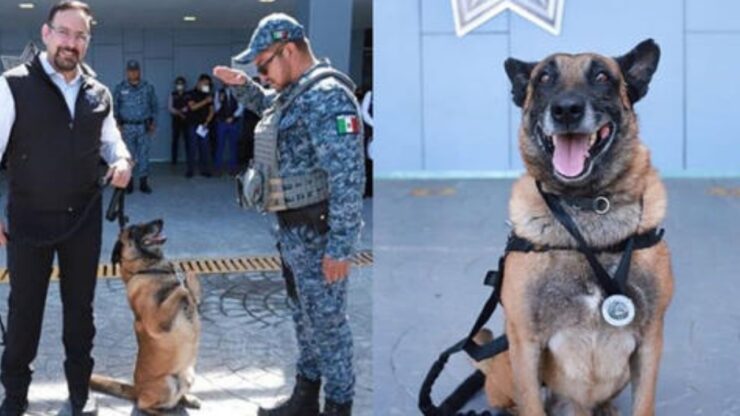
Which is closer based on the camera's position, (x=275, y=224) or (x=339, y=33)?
(x=275, y=224)

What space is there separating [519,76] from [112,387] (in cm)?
250

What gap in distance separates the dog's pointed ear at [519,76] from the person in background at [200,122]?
39.5 feet

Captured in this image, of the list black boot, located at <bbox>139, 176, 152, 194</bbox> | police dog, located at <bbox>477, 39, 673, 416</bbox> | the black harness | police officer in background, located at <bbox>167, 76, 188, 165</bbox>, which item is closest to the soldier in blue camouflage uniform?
black boot, located at <bbox>139, 176, 152, 194</bbox>

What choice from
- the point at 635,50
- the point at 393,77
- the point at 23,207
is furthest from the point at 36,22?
the point at 635,50

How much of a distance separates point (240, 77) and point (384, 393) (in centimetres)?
156

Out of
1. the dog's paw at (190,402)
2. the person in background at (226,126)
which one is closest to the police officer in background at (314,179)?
the dog's paw at (190,402)

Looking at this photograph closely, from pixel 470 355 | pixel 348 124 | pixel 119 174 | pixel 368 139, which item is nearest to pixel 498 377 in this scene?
pixel 470 355

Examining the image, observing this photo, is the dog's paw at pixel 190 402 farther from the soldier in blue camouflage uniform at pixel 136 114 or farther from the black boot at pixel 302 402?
the soldier in blue camouflage uniform at pixel 136 114

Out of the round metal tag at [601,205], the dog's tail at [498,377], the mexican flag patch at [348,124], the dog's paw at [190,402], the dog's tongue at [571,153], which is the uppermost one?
the mexican flag patch at [348,124]

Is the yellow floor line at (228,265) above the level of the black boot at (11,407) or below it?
above

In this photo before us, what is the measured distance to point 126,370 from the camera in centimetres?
467

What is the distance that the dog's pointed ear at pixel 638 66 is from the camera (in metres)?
2.77

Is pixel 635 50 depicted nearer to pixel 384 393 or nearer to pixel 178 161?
pixel 384 393

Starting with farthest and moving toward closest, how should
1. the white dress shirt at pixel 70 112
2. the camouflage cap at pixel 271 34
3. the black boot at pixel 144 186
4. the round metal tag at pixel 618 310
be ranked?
the black boot at pixel 144 186 → the white dress shirt at pixel 70 112 → the camouflage cap at pixel 271 34 → the round metal tag at pixel 618 310
